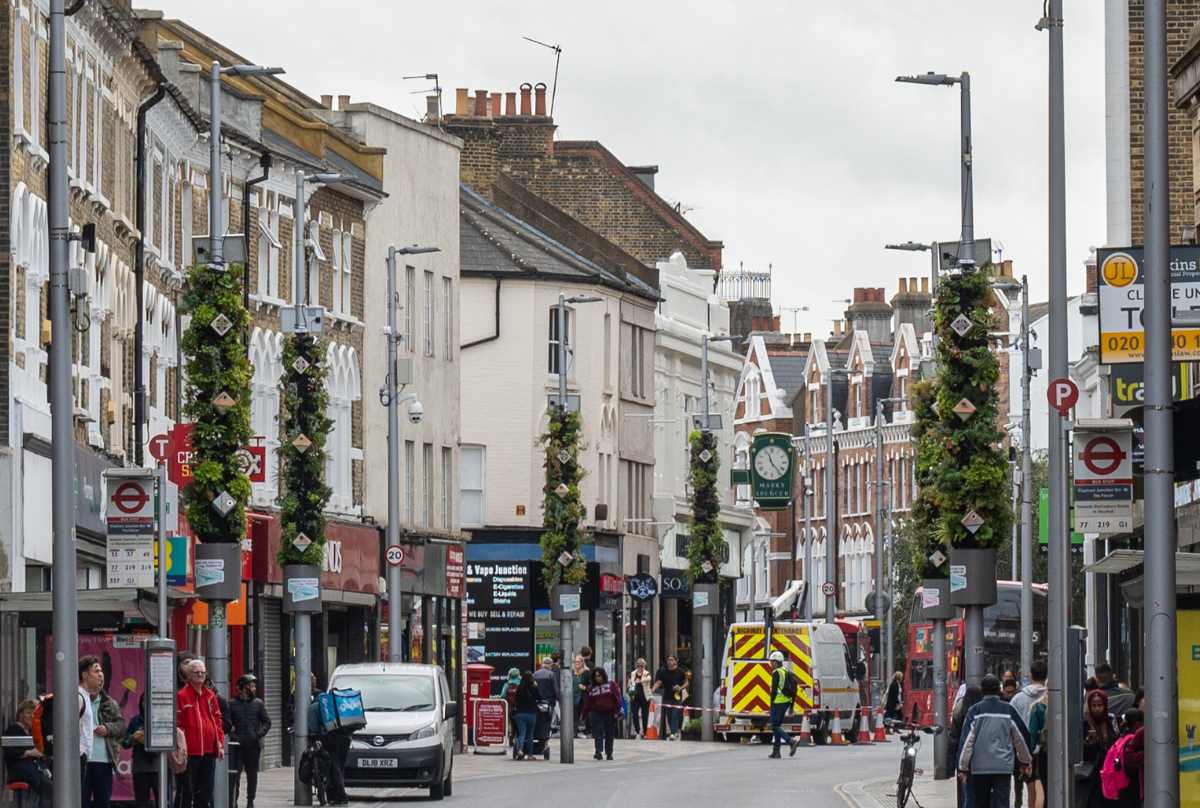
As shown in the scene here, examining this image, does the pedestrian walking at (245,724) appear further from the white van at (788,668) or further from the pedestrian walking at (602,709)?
the white van at (788,668)

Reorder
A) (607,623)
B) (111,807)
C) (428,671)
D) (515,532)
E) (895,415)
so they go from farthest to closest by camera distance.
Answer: (895,415) → (607,623) → (515,532) → (428,671) → (111,807)

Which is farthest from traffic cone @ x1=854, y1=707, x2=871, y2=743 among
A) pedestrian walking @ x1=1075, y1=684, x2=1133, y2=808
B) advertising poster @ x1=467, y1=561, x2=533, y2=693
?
pedestrian walking @ x1=1075, y1=684, x2=1133, y2=808

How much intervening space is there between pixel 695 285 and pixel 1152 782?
72635 millimetres

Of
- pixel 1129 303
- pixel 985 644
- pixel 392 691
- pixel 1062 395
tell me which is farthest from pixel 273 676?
pixel 1129 303

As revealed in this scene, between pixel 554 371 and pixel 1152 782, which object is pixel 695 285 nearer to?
pixel 554 371

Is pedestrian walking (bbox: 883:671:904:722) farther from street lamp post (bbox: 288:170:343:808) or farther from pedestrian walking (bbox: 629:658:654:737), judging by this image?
street lamp post (bbox: 288:170:343:808)

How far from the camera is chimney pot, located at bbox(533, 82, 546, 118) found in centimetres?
8569

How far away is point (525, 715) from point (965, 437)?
17.1m

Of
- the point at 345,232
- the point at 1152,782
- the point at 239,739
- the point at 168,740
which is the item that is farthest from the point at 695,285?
the point at 1152,782

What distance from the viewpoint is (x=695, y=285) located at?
298 ft

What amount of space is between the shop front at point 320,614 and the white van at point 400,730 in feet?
27.6

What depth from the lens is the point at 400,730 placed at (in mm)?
37406

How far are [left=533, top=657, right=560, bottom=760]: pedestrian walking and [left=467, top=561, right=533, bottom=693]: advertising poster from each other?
58.7ft

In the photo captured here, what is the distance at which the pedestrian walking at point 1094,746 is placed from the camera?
25.7 m
